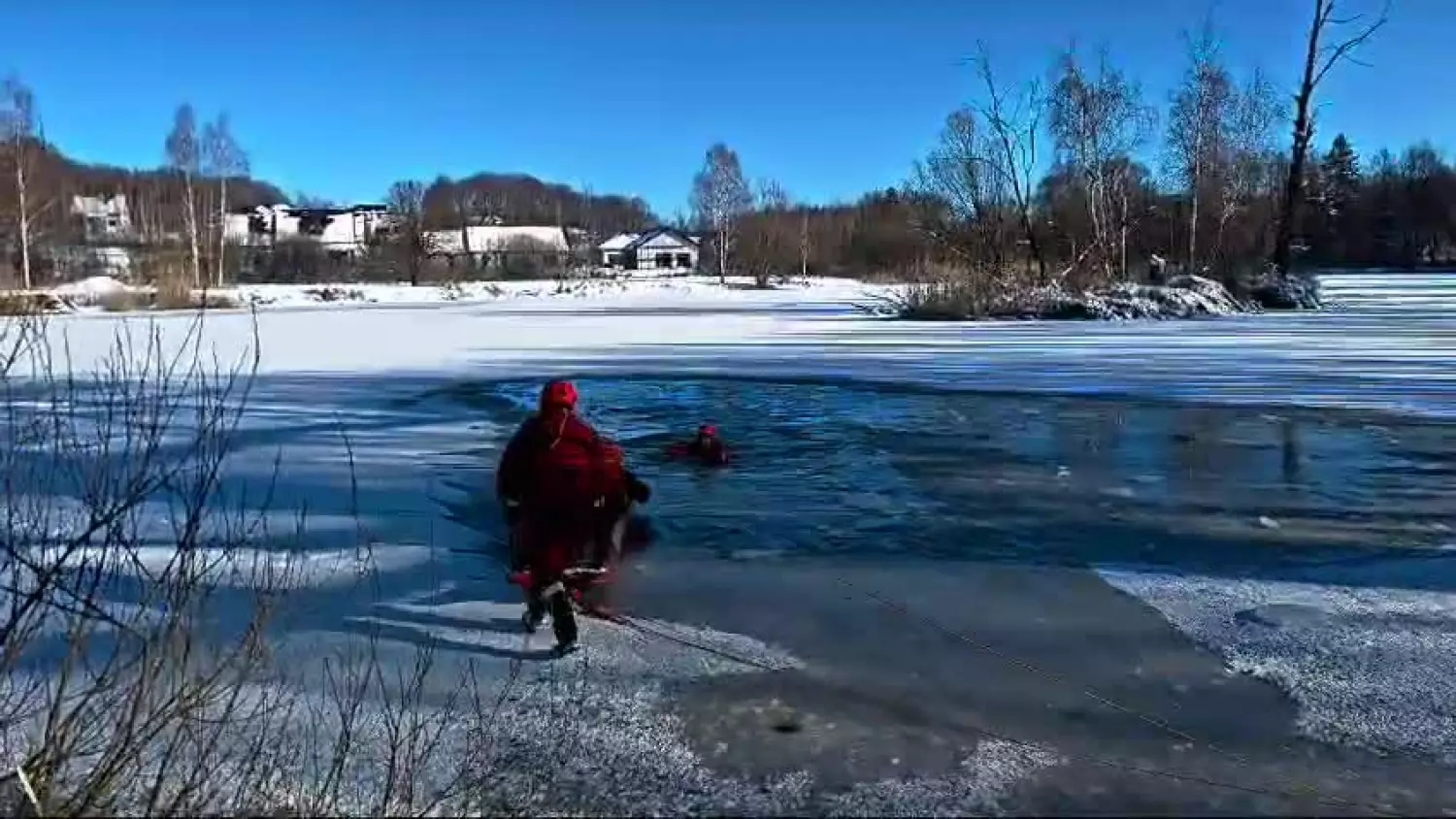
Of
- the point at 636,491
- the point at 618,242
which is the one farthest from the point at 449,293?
the point at 618,242

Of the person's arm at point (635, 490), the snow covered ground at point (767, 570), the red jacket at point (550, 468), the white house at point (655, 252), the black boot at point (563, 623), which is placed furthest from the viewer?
the white house at point (655, 252)

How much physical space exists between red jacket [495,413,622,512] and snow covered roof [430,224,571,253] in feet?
251

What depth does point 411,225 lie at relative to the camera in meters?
67.8

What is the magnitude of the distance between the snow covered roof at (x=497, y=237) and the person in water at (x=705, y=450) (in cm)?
7409

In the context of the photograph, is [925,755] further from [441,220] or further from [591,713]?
[441,220]

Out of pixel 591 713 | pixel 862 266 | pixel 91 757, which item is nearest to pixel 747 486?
pixel 591 713

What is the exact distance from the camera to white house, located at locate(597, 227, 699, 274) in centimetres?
9856

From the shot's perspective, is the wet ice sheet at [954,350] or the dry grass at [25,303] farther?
the wet ice sheet at [954,350]

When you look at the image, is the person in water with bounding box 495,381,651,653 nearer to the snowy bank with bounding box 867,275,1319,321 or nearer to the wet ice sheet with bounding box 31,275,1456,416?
the wet ice sheet with bounding box 31,275,1456,416

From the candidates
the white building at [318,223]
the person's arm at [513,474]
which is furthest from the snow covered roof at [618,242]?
the person's arm at [513,474]

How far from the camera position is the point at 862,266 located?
71.8 m

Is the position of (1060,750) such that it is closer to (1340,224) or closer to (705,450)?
(705,450)

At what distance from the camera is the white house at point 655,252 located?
98562 millimetres

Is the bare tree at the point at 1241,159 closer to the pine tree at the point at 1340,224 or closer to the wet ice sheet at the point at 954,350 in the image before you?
the wet ice sheet at the point at 954,350
